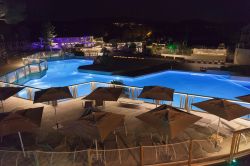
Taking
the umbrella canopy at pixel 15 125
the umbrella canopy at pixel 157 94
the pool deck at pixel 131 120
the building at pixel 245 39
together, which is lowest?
the pool deck at pixel 131 120

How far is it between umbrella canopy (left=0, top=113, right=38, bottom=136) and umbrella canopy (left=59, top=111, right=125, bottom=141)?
0.96 meters

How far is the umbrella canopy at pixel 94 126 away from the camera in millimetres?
6098

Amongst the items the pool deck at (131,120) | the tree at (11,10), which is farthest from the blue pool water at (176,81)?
the tree at (11,10)

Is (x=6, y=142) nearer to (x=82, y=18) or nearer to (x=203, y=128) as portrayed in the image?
(x=203, y=128)

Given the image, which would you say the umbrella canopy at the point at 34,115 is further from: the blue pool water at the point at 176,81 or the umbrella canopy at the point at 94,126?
the blue pool water at the point at 176,81

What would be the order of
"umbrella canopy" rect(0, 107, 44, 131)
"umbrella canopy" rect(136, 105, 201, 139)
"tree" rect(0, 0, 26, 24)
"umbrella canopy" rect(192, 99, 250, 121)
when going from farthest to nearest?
"tree" rect(0, 0, 26, 24)
"umbrella canopy" rect(192, 99, 250, 121)
"umbrella canopy" rect(0, 107, 44, 131)
"umbrella canopy" rect(136, 105, 201, 139)

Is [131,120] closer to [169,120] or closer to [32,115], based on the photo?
[169,120]

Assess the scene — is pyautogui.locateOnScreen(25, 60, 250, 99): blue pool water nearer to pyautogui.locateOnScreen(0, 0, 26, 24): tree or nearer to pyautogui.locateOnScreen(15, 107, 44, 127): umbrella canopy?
pyautogui.locateOnScreen(15, 107, 44, 127): umbrella canopy

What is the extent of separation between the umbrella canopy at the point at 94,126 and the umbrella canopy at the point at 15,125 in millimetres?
965

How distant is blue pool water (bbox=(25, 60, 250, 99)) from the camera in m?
17.8

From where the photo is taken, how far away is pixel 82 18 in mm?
90000

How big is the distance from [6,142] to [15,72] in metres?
9.34

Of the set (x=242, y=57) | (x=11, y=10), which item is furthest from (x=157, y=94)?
(x=11, y=10)

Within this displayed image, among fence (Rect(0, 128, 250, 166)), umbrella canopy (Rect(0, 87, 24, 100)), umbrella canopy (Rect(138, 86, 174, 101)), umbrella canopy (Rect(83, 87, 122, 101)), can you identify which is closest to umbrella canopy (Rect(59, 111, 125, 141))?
fence (Rect(0, 128, 250, 166))
